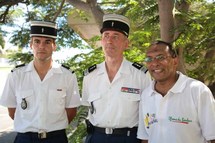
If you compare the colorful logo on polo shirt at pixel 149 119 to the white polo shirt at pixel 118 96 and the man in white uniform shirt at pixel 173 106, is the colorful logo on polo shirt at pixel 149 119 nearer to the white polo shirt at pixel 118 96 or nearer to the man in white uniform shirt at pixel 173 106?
the man in white uniform shirt at pixel 173 106

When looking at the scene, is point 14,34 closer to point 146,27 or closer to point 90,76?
point 146,27

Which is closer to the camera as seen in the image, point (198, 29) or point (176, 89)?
point (176, 89)

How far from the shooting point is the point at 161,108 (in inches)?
101

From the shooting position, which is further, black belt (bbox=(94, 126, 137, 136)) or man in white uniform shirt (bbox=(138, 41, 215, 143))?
black belt (bbox=(94, 126, 137, 136))

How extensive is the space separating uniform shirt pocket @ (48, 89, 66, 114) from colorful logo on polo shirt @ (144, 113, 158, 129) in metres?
1.00

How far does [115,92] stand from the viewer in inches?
118

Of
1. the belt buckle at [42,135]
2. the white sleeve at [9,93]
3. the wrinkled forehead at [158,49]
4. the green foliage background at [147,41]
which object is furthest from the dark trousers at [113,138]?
the green foliage background at [147,41]

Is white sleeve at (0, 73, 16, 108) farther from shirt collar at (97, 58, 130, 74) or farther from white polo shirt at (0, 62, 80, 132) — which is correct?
shirt collar at (97, 58, 130, 74)

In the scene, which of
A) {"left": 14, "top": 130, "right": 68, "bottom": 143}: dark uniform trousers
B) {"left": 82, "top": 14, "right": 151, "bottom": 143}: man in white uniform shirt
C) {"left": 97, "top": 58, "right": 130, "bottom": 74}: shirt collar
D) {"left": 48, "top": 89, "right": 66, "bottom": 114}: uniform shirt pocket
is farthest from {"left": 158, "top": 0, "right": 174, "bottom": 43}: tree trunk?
{"left": 14, "top": 130, "right": 68, "bottom": 143}: dark uniform trousers

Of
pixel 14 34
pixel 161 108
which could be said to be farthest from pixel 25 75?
pixel 14 34

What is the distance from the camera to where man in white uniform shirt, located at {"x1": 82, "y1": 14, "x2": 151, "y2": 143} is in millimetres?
2943

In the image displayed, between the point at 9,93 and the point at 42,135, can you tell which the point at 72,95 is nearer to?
the point at 42,135

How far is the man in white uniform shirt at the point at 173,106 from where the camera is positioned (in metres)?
2.45

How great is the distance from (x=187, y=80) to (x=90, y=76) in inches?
40.9
